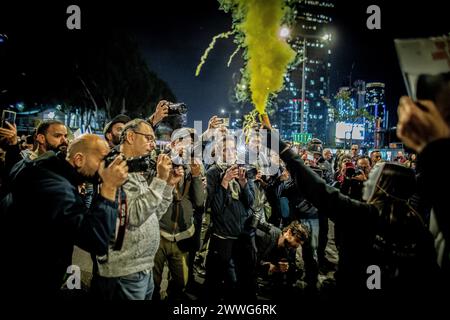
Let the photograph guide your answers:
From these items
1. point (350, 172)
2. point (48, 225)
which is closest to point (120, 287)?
point (48, 225)

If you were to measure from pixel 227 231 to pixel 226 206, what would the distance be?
40cm

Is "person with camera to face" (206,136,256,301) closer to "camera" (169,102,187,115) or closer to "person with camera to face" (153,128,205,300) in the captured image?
"person with camera to face" (153,128,205,300)

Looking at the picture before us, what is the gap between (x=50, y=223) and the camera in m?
2.21

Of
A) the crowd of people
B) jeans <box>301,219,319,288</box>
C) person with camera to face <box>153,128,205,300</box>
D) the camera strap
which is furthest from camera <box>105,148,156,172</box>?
A: jeans <box>301,219,319,288</box>

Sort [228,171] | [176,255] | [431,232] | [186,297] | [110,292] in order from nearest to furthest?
1. [431,232]
2. [110,292]
3. [176,255]
4. [228,171]
5. [186,297]

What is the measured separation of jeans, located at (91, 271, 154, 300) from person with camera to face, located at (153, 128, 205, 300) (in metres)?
1.25

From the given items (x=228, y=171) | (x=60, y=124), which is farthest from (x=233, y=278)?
(x=60, y=124)

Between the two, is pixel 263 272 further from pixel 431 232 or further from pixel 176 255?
pixel 431 232

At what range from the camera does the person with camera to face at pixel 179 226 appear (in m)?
4.26

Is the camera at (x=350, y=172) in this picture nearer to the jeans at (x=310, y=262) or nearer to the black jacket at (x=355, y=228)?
the jeans at (x=310, y=262)

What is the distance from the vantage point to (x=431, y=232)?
2.33m

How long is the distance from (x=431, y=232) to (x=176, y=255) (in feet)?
10.5

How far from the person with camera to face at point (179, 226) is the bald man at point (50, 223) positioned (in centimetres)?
166

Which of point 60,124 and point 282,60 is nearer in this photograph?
point 282,60
